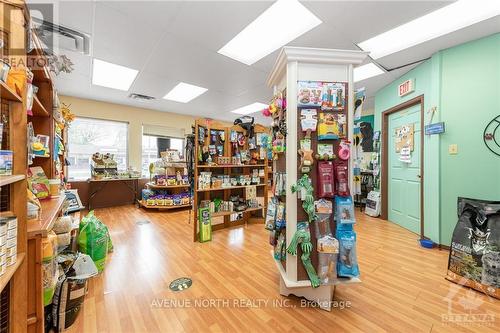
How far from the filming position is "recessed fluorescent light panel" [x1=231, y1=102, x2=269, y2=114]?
5.61 metres

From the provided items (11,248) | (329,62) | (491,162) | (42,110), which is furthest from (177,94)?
(491,162)

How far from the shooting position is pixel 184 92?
184 inches

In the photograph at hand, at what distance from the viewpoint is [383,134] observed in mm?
4191

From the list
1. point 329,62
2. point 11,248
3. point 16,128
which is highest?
point 329,62

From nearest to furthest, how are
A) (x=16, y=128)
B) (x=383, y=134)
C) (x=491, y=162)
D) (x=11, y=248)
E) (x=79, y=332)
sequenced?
1. (x=11, y=248)
2. (x=16, y=128)
3. (x=79, y=332)
4. (x=491, y=162)
5. (x=383, y=134)

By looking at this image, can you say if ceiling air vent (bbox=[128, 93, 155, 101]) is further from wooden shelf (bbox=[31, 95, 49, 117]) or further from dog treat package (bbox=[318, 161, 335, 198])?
dog treat package (bbox=[318, 161, 335, 198])

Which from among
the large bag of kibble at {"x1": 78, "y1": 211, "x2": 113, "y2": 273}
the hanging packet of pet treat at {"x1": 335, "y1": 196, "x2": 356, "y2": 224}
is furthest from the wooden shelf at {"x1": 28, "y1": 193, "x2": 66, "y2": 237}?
the hanging packet of pet treat at {"x1": 335, "y1": 196, "x2": 356, "y2": 224}

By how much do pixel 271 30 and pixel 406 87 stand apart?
2.69 m

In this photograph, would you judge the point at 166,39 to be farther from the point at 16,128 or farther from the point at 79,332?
the point at 79,332

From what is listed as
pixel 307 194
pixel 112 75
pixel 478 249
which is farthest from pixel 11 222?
pixel 112 75

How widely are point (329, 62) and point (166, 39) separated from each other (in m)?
2.18

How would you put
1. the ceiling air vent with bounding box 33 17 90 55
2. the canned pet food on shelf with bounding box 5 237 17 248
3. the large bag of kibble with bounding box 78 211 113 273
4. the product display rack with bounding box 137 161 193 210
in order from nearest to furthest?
the canned pet food on shelf with bounding box 5 237 17 248 < the large bag of kibble with bounding box 78 211 113 273 < the ceiling air vent with bounding box 33 17 90 55 < the product display rack with bounding box 137 161 193 210

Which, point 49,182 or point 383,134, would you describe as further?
point 383,134
